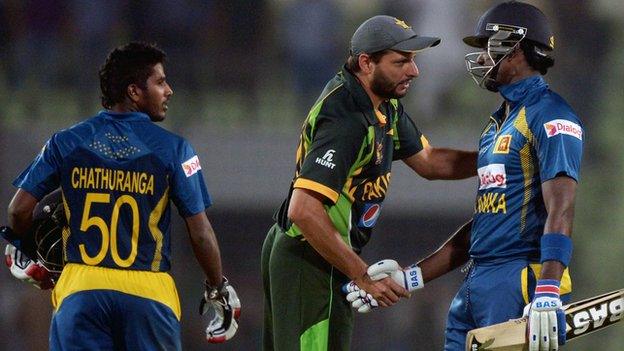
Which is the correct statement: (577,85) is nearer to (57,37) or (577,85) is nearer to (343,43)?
(343,43)

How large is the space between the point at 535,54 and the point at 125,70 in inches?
50.8

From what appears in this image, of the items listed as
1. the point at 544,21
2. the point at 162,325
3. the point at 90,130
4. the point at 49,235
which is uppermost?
the point at 544,21

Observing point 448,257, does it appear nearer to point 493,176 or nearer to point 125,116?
point 493,176

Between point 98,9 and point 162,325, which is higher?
point 98,9

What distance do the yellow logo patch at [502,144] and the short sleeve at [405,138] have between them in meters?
0.55

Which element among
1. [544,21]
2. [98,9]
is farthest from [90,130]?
[98,9]

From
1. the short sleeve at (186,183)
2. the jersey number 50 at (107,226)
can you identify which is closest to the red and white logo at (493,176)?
the short sleeve at (186,183)

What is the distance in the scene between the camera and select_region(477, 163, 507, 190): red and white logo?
3148mm

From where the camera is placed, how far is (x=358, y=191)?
342 cm

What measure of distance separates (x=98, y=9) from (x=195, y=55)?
633mm

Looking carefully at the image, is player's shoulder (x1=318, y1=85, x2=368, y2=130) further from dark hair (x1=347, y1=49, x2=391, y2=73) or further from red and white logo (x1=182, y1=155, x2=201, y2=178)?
red and white logo (x1=182, y1=155, x2=201, y2=178)

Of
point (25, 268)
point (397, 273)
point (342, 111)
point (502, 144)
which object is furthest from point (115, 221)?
Result: point (502, 144)

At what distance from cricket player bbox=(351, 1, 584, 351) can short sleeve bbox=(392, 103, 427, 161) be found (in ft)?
1.23

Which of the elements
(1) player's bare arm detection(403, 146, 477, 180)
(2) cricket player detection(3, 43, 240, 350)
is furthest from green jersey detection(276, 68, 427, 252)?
(2) cricket player detection(3, 43, 240, 350)
